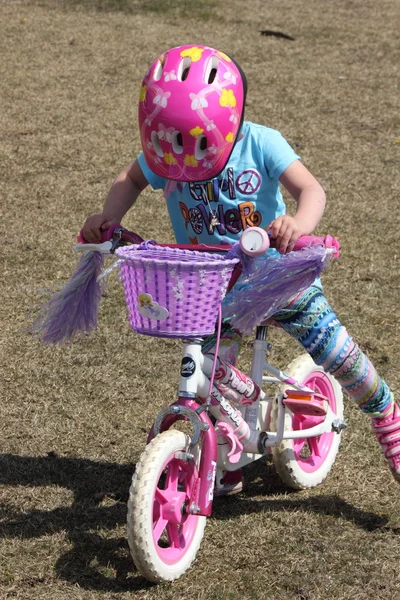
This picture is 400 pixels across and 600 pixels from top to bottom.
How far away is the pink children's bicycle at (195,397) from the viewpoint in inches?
106

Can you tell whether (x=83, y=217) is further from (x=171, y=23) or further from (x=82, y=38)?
(x=171, y=23)

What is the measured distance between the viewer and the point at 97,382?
4512 millimetres

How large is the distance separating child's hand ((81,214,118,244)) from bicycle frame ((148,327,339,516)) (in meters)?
0.51

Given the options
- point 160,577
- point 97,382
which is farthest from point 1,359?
point 160,577

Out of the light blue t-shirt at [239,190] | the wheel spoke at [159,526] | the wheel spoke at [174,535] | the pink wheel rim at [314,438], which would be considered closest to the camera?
the wheel spoke at [159,526]

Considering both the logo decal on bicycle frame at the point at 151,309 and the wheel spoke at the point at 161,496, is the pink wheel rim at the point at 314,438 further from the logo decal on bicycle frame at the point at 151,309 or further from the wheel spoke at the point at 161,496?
the logo decal on bicycle frame at the point at 151,309

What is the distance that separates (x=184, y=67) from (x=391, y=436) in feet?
5.21

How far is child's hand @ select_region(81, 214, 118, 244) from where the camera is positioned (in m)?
3.08

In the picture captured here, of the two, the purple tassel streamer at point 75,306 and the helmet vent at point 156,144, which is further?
the purple tassel streamer at point 75,306

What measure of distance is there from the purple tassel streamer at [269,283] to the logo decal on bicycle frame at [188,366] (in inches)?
7.6

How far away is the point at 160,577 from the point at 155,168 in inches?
51.1

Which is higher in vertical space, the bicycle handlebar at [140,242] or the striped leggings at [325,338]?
the bicycle handlebar at [140,242]

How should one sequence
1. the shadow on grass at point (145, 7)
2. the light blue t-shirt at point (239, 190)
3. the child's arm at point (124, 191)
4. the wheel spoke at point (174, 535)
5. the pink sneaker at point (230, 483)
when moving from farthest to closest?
the shadow on grass at point (145, 7)
the pink sneaker at point (230, 483)
the child's arm at point (124, 191)
the light blue t-shirt at point (239, 190)
the wheel spoke at point (174, 535)

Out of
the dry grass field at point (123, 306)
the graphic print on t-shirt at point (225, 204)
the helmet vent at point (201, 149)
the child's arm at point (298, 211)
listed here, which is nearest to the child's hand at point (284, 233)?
the child's arm at point (298, 211)
